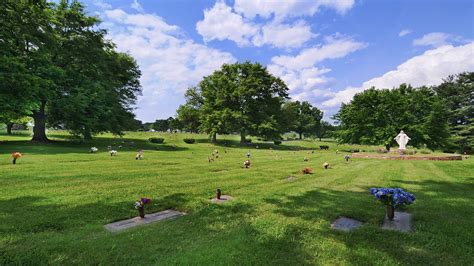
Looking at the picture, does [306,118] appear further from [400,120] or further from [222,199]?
[222,199]

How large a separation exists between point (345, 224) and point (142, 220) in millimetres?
4323

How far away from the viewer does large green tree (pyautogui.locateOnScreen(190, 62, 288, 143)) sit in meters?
40.9

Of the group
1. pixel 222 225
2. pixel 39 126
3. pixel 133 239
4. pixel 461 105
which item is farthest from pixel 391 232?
pixel 461 105

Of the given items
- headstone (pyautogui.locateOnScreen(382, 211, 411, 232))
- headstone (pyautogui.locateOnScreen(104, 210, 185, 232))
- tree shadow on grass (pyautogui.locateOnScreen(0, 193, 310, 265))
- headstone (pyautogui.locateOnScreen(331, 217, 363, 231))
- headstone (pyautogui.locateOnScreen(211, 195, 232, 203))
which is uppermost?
headstone (pyautogui.locateOnScreen(382, 211, 411, 232))

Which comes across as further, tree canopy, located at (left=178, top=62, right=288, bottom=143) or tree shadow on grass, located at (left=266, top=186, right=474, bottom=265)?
tree canopy, located at (left=178, top=62, right=288, bottom=143)

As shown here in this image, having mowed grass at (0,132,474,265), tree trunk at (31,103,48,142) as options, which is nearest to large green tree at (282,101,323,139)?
tree trunk at (31,103,48,142)

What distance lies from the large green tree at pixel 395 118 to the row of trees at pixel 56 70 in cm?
3181

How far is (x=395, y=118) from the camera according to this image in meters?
37.3

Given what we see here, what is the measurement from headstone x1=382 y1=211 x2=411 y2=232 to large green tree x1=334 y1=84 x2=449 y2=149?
3347 cm

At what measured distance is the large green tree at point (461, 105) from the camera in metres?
43.5

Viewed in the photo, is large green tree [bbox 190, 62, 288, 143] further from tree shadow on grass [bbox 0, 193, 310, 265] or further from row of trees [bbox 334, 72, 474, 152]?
tree shadow on grass [bbox 0, 193, 310, 265]

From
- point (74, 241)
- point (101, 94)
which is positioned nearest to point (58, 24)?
point (101, 94)

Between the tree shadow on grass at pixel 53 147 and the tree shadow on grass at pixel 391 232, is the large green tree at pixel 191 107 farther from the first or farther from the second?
the tree shadow on grass at pixel 391 232

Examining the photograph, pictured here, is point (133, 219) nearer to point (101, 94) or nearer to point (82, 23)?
point (101, 94)
